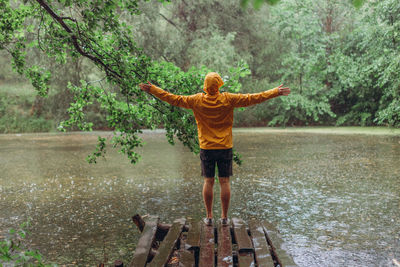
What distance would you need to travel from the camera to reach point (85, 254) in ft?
15.1

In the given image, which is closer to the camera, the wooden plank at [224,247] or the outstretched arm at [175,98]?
the wooden plank at [224,247]

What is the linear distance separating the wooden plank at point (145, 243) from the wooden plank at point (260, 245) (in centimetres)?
105

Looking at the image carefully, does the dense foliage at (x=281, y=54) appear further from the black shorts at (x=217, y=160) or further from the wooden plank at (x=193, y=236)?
the wooden plank at (x=193, y=236)

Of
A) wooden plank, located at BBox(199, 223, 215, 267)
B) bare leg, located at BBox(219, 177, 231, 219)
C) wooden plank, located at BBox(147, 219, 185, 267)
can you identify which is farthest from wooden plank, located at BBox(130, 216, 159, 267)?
bare leg, located at BBox(219, 177, 231, 219)

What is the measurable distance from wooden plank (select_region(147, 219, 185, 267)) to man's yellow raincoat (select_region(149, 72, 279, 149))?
958 millimetres

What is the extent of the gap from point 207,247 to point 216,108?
5.06 feet

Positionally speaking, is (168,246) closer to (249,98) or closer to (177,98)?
(177,98)

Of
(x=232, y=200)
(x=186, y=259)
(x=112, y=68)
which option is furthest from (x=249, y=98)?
(x=232, y=200)

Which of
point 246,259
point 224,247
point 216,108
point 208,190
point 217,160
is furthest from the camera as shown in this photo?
point 208,190

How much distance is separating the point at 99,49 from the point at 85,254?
2728mm

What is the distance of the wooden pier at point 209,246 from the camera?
11.9 ft

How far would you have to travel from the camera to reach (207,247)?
12.9 ft

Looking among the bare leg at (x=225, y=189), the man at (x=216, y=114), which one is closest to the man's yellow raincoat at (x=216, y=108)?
the man at (x=216, y=114)

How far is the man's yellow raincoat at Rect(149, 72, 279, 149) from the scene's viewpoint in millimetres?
4582
